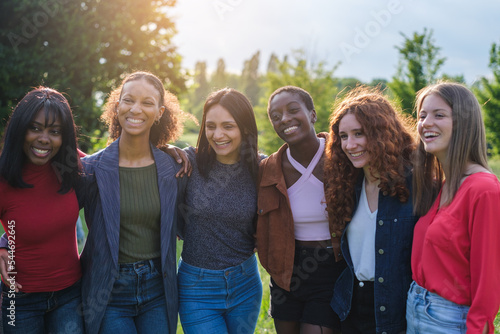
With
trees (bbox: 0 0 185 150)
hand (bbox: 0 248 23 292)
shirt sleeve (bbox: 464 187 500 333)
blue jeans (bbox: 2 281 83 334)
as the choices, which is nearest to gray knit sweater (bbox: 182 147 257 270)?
blue jeans (bbox: 2 281 83 334)

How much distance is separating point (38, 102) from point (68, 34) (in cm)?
1146

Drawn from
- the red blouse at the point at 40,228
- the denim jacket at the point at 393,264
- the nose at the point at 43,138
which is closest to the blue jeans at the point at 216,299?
the red blouse at the point at 40,228

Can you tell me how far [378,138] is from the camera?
2.79 metres

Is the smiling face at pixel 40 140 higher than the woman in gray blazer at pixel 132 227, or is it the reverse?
the smiling face at pixel 40 140

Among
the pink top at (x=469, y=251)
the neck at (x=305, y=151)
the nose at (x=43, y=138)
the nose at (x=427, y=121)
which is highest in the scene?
the nose at (x=427, y=121)

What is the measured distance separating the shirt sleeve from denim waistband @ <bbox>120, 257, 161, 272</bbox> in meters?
2.05

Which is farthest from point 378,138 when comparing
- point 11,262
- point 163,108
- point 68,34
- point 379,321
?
point 68,34

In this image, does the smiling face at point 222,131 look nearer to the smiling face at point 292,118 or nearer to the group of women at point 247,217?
the group of women at point 247,217

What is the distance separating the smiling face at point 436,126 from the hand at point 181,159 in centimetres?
176

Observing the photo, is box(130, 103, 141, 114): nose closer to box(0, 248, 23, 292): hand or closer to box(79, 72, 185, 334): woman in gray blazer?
box(79, 72, 185, 334): woman in gray blazer

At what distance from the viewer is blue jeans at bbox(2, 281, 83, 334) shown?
2707 mm

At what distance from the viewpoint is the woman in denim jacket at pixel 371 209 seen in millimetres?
2734

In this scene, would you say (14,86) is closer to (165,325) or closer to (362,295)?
(165,325)

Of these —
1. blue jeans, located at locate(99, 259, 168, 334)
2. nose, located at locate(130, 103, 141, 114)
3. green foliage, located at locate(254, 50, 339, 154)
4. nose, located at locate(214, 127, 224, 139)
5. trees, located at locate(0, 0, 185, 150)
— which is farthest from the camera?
green foliage, located at locate(254, 50, 339, 154)
